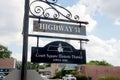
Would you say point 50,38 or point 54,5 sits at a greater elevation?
point 54,5

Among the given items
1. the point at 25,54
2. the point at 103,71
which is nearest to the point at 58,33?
the point at 25,54

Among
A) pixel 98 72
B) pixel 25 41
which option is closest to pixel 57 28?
pixel 25 41

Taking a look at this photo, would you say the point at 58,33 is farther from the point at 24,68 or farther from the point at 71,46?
the point at 24,68

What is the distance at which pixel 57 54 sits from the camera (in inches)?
275

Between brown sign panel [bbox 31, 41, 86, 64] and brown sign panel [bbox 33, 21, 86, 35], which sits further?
brown sign panel [bbox 33, 21, 86, 35]

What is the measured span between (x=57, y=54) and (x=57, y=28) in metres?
0.67

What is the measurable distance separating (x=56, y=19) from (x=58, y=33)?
16.3 inches

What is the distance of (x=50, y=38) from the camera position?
24.5 feet

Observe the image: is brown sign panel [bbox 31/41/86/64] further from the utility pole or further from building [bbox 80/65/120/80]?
building [bbox 80/65/120/80]

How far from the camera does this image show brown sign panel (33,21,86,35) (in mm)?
7364

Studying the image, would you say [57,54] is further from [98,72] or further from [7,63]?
[7,63]

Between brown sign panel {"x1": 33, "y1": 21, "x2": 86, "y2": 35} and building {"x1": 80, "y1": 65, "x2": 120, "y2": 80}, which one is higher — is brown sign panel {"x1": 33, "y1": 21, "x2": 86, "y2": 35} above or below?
above

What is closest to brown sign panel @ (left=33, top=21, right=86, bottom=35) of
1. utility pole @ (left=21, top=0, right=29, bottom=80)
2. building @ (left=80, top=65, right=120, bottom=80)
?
utility pole @ (left=21, top=0, right=29, bottom=80)

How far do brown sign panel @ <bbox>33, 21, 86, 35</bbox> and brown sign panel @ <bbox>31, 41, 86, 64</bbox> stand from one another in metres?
0.32
